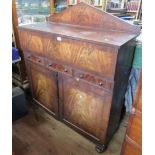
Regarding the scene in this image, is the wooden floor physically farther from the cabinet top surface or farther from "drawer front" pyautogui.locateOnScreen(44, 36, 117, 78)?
the cabinet top surface

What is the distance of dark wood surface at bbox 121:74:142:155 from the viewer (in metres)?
0.76

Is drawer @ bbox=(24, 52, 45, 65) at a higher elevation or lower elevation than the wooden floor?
higher

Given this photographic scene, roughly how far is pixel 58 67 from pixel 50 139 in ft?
2.49

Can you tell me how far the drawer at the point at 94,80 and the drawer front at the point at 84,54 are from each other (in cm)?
4

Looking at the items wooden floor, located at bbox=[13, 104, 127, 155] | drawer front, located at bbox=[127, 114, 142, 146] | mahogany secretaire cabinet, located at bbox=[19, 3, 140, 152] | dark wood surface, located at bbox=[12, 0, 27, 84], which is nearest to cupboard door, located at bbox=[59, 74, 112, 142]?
mahogany secretaire cabinet, located at bbox=[19, 3, 140, 152]

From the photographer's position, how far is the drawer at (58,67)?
1.21 m

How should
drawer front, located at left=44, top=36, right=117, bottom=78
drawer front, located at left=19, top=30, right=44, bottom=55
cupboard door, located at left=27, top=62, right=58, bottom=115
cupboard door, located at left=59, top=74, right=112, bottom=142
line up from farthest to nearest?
cupboard door, located at left=27, top=62, right=58, bottom=115 → drawer front, located at left=19, top=30, right=44, bottom=55 → cupboard door, located at left=59, top=74, right=112, bottom=142 → drawer front, located at left=44, top=36, right=117, bottom=78

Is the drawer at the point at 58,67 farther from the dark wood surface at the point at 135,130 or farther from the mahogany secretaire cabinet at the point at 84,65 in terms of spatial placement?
the dark wood surface at the point at 135,130

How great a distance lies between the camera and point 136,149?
0.86 metres

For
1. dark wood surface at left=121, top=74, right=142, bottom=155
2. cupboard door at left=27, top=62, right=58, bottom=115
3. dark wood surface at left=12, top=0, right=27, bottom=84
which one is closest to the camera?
dark wood surface at left=121, top=74, right=142, bottom=155

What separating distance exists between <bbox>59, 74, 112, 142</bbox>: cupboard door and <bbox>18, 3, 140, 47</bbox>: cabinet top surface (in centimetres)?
36
